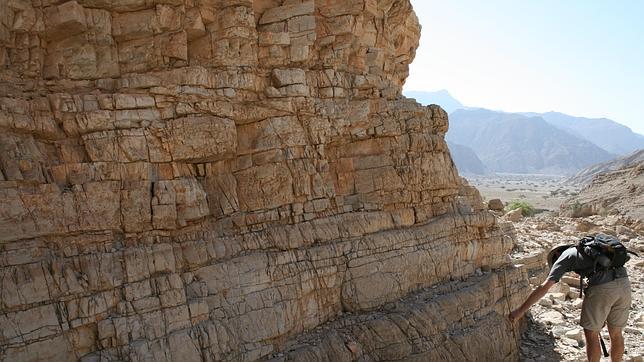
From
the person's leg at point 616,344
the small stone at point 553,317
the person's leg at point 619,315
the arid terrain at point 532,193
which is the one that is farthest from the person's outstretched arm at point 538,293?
the arid terrain at point 532,193

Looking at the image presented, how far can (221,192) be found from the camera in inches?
345

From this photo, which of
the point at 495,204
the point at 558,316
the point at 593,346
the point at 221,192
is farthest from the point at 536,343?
the point at 495,204

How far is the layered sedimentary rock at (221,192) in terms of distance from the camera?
7.00 m

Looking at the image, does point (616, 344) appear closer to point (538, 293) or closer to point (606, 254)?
point (606, 254)

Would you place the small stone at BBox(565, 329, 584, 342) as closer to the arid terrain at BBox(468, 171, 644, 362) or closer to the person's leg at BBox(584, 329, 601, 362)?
the arid terrain at BBox(468, 171, 644, 362)

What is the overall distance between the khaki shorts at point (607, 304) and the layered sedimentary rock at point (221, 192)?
3.73 m

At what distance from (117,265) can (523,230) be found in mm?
20599

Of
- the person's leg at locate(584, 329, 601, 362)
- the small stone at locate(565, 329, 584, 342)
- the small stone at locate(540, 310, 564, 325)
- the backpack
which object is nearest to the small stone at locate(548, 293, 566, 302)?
the small stone at locate(540, 310, 564, 325)

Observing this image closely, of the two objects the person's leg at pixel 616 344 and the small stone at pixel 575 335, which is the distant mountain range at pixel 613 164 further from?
the person's leg at pixel 616 344

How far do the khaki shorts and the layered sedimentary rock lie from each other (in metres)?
3.73

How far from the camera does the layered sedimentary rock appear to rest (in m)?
7.00

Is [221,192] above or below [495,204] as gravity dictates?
above

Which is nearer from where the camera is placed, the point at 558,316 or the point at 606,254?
the point at 606,254

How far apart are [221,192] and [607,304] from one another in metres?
6.64
